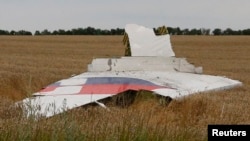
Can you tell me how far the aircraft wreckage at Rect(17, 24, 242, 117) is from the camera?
812 centimetres

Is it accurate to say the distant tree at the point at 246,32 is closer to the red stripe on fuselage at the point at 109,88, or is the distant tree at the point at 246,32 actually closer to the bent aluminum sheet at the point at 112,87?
the bent aluminum sheet at the point at 112,87

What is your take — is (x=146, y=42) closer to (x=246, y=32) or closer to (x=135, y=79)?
(x=135, y=79)

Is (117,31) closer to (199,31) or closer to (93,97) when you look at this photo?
(199,31)

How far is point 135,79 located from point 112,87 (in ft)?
2.62

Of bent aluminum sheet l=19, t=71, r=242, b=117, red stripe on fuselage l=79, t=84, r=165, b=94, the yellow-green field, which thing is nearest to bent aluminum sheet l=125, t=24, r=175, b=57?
bent aluminum sheet l=19, t=71, r=242, b=117

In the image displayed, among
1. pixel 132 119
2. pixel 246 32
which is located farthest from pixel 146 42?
pixel 246 32

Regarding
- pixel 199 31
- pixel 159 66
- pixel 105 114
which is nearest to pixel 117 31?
pixel 199 31

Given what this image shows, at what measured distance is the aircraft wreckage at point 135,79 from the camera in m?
8.12

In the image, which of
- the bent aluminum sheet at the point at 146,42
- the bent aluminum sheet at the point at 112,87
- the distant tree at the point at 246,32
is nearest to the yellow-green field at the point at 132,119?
the bent aluminum sheet at the point at 112,87

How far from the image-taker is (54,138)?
4.14 meters

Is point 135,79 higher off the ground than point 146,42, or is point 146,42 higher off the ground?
point 146,42

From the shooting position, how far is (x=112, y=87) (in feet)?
28.8

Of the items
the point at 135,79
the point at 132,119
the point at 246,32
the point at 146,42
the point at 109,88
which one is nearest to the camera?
the point at 132,119

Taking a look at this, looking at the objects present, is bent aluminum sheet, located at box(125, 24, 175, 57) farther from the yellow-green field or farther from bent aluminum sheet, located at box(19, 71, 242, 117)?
the yellow-green field
